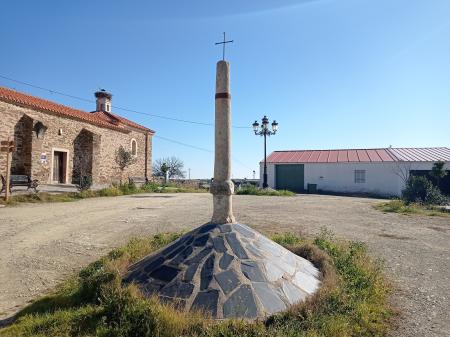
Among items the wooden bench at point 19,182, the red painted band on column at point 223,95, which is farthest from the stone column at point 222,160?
the wooden bench at point 19,182

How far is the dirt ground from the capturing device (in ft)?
14.8

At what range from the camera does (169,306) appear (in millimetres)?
3596

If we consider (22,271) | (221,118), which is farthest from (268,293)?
(22,271)

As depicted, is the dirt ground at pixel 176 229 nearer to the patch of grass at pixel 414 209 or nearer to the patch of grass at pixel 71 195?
the patch of grass at pixel 71 195

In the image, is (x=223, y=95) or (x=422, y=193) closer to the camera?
(x=223, y=95)

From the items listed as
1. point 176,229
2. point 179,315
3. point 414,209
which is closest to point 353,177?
point 414,209

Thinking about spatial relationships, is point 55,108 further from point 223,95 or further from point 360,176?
point 360,176

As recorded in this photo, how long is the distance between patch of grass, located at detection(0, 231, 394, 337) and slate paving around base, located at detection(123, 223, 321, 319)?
211 mm

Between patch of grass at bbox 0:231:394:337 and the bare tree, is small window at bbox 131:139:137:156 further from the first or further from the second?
patch of grass at bbox 0:231:394:337

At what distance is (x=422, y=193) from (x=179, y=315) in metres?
16.5

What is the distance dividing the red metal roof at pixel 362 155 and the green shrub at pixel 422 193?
10.8 meters

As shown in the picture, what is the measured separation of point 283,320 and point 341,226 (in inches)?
275

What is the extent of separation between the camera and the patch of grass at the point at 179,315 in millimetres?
3232

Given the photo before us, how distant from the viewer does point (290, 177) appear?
3053 centimetres
